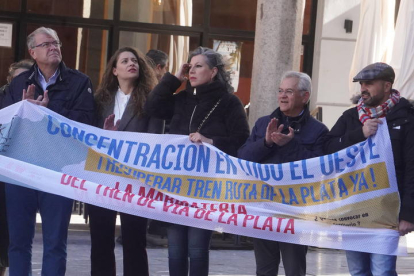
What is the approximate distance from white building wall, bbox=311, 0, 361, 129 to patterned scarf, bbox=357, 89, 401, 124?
23.8 ft

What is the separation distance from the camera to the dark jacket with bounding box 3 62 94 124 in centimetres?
758

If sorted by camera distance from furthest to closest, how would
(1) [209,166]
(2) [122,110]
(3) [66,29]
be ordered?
(3) [66,29] → (2) [122,110] → (1) [209,166]

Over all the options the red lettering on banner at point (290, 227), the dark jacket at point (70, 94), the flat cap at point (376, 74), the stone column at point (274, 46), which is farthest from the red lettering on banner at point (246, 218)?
the stone column at point (274, 46)

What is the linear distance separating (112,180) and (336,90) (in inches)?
289

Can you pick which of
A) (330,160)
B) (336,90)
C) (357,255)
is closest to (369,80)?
(330,160)

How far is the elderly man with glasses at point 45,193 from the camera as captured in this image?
24.1 feet

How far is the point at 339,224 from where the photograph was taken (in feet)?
22.4

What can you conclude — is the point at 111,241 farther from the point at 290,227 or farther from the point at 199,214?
the point at 290,227

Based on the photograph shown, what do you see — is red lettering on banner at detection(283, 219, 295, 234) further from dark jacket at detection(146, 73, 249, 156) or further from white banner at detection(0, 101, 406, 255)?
dark jacket at detection(146, 73, 249, 156)

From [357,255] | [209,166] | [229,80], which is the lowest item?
[357,255]

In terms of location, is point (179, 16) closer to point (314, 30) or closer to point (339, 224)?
point (314, 30)

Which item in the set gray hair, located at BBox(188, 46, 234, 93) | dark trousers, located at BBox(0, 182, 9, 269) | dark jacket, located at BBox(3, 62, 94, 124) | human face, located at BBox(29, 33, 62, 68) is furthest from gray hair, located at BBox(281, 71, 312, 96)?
dark trousers, located at BBox(0, 182, 9, 269)

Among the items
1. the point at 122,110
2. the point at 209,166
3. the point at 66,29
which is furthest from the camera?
the point at 66,29

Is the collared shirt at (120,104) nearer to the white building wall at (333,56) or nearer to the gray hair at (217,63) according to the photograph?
the gray hair at (217,63)
